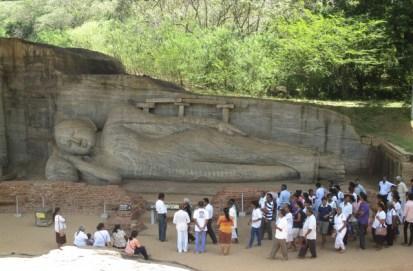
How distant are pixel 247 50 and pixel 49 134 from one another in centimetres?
1079

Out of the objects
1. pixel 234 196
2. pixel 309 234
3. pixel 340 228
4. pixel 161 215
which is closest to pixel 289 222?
pixel 309 234

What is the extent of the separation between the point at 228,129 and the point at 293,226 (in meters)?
3.71

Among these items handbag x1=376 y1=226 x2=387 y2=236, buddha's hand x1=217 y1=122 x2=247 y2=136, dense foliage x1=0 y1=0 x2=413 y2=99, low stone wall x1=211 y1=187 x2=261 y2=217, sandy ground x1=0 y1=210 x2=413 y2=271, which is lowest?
sandy ground x1=0 y1=210 x2=413 y2=271

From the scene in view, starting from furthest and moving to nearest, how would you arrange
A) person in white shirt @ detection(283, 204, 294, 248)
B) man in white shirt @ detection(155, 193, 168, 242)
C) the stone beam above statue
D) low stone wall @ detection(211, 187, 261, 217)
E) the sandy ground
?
the stone beam above statue
low stone wall @ detection(211, 187, 261, 217)
man in white shirt @ detection(155, 193, 168, 242)
person in white shirt @ detection(283, 204, 294, 248)
the sandy ground

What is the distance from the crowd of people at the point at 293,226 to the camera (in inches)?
339

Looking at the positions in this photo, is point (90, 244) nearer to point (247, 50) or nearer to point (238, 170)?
point (238, 170)

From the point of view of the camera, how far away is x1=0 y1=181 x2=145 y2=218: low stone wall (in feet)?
36.0

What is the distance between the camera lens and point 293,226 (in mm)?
8922

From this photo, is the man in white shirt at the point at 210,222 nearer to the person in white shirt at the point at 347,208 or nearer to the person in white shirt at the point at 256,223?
the person in white shirt at the point at 256,223

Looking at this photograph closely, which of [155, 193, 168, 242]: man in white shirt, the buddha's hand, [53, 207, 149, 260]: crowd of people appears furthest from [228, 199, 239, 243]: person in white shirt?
the buddha's hand

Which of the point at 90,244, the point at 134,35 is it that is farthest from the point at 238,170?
the point at 134,35

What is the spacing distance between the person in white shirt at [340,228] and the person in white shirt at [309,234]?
0.51 meters

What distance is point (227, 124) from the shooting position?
12234 millimetres

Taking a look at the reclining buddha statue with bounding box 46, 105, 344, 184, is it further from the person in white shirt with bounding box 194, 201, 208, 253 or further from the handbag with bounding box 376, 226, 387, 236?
the person in white shirt with bounding box 194, 201, 208, 253
